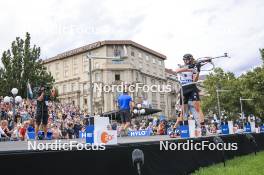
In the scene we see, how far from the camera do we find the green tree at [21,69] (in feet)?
149

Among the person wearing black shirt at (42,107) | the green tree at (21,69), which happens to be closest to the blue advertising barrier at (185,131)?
the person wearing black shirt at (42,107)

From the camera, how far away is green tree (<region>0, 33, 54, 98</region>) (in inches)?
1785

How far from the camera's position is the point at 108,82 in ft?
251

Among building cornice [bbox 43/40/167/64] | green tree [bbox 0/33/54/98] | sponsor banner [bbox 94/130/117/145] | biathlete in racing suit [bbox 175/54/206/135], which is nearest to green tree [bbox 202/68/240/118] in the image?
green tree [bbox 0/33/54/98]

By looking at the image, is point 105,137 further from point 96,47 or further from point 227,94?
point 96,47

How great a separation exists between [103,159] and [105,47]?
75.3 m

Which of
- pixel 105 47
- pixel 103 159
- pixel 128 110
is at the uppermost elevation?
pixel 105 47

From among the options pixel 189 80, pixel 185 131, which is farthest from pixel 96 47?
pixel 185 131

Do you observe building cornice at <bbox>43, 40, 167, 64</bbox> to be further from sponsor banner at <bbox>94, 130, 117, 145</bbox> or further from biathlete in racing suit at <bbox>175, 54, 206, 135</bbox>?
sponsor banner at <bbox>94, 130, 117, 145</bbox>

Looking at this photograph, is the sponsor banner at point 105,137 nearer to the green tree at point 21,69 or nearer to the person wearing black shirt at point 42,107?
the person wearing black shirt at point 42,107

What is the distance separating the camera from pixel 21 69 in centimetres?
4638

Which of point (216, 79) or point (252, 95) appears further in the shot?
point (216, 79)

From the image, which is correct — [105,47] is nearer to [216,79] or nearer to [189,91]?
[216,79]

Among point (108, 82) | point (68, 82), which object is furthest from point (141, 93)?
point (68, 82)
